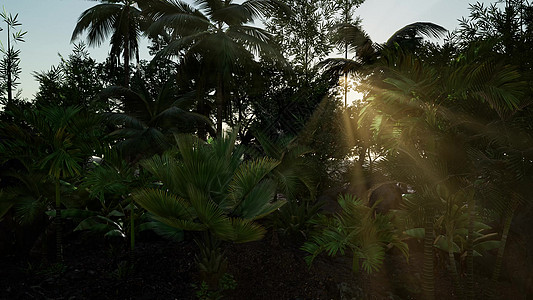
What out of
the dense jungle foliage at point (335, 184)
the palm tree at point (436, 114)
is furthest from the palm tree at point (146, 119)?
the palm tree at point (436, 114)

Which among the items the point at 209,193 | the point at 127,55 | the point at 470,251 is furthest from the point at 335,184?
the point at 127,55

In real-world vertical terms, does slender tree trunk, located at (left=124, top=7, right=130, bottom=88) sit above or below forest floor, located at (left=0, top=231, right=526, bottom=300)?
above

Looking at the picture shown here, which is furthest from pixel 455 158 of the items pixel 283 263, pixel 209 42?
pixel 209 42

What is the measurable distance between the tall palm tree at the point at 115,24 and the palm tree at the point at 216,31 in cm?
338

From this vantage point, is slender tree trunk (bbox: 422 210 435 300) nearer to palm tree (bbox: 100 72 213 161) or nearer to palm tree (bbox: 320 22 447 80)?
palm tree (bbox: 100 72 213 161)

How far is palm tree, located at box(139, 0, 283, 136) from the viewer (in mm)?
12867

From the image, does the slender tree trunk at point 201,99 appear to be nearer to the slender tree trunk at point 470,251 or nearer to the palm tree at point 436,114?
the palm tree at point 436,114

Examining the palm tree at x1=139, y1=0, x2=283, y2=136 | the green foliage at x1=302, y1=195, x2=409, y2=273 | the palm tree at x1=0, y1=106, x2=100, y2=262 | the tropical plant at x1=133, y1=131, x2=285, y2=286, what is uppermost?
the palm tree at x1=139, y1=0, x2=283, y2=136

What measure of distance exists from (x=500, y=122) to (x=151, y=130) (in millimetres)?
8791

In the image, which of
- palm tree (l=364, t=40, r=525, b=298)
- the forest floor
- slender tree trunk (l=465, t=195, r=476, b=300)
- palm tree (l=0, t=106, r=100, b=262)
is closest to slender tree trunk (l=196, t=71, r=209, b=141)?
the forest floor

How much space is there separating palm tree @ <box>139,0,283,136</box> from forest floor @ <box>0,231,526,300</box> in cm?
778

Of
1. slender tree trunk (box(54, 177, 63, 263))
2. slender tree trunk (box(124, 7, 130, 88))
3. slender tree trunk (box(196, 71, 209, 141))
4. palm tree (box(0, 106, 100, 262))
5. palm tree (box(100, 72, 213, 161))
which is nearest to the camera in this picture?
palm tree (box(0, 106, 100, 262))

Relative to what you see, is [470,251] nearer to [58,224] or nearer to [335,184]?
[335,184]

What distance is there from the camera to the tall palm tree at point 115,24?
1647 centimetres
